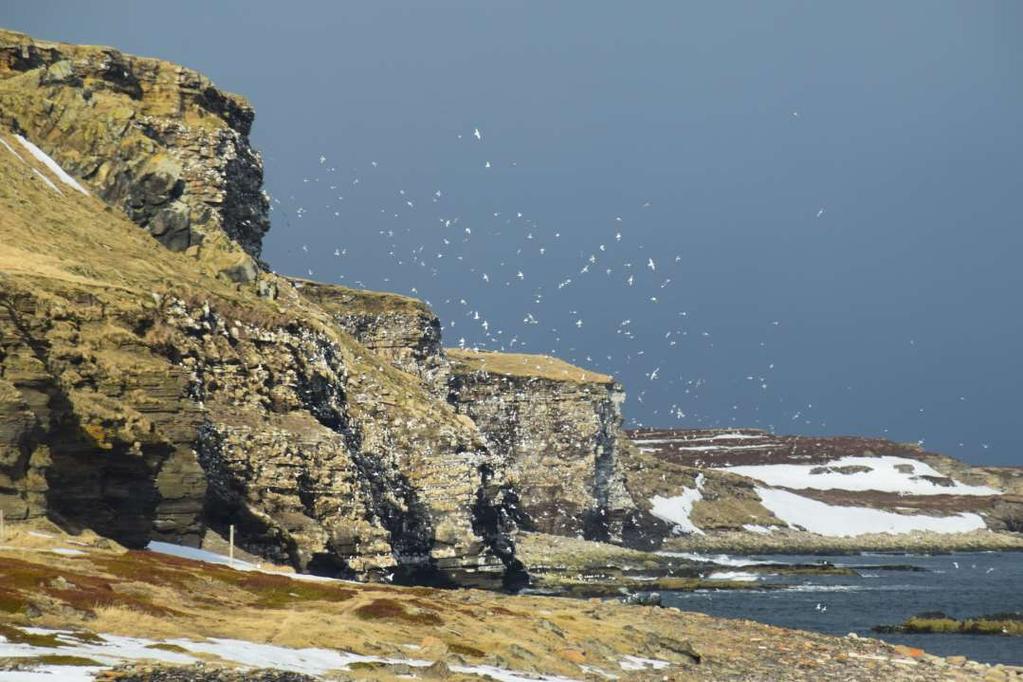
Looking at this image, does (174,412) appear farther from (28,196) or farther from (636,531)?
(636,531)

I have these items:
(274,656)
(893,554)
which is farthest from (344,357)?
(893,554)

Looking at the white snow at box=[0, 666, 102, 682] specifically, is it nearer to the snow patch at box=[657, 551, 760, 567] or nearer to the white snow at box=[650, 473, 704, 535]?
the snow patch at box=[657, 551, 760, 567]

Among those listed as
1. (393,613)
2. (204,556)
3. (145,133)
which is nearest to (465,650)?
(393,613)

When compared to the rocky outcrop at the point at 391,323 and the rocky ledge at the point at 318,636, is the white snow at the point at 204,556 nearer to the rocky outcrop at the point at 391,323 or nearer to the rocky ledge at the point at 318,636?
the rocky ledge at the point at 318,636

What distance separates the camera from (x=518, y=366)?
6777 inches

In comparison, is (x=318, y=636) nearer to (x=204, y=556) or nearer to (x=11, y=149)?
(x=204, y=556)

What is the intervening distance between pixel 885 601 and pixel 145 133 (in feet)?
192

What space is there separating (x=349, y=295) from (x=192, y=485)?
66.6 m

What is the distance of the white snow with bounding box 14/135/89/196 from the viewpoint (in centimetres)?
8906

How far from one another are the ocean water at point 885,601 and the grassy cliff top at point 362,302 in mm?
32979

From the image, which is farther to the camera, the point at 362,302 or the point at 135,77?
the point at 362,302

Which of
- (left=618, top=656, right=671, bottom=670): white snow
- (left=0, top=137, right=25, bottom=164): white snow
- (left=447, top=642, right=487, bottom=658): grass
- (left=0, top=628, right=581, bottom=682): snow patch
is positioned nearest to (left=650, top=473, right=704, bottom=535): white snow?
(left=0, top=137, right=25, bottom=164): white snow

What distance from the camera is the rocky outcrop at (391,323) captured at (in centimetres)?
12525

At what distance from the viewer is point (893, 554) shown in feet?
638
